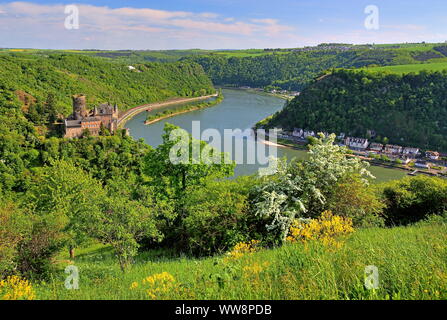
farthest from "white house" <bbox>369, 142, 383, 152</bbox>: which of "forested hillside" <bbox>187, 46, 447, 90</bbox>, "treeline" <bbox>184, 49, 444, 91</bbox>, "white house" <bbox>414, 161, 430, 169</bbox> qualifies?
"treeline" <bbox>184, 49, 444, 91</bbox>

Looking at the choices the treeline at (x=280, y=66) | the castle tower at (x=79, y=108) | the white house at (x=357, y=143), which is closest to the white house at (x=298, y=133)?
the white house at (x=357, y=143)

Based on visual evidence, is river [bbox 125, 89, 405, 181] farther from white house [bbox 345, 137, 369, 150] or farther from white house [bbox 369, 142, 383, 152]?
white house [bbox 345, 137, 369, 150]

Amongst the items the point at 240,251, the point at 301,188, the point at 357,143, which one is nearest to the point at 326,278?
the point at 240,251

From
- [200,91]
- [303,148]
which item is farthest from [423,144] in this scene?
[200,91]

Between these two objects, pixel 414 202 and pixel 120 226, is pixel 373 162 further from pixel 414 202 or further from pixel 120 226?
pixel 120 226

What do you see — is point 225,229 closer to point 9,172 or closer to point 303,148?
point 9,172
